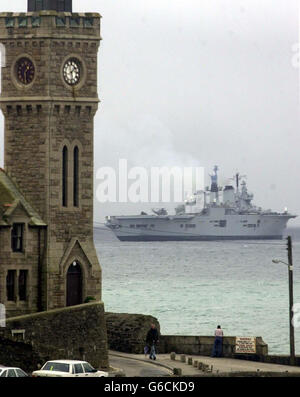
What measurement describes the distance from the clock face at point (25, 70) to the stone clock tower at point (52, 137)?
40 mm

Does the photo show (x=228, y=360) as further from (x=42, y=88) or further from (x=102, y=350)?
(x=42, y=88)

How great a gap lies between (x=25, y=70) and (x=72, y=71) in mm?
1920

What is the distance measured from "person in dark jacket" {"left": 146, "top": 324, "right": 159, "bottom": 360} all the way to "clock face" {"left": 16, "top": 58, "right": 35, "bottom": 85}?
11.3 m

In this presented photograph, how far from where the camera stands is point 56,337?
50062 mm

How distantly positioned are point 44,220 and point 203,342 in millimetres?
9217

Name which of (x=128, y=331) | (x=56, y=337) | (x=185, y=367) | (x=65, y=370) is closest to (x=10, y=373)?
(x=65, y=370)

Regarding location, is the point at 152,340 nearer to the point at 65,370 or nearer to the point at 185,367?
the point at 185,367

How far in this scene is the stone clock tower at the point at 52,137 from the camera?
2085 inches

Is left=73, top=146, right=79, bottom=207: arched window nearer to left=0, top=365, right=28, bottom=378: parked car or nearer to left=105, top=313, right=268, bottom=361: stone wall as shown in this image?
left=105, top=313, right=268, bottom=361: stone wall

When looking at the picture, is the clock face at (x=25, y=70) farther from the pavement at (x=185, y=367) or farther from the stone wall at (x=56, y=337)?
the pavement at (x=185, y=367)

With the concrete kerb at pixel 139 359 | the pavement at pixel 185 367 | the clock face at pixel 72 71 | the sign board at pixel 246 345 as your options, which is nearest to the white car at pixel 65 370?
the pavement at pixel 185 367

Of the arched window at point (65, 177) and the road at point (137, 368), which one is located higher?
the arched window at point (65, 177)

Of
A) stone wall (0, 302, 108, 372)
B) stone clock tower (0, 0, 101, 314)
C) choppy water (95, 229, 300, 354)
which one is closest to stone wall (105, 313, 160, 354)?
stone clock tower (0, 0, 101, 314)
